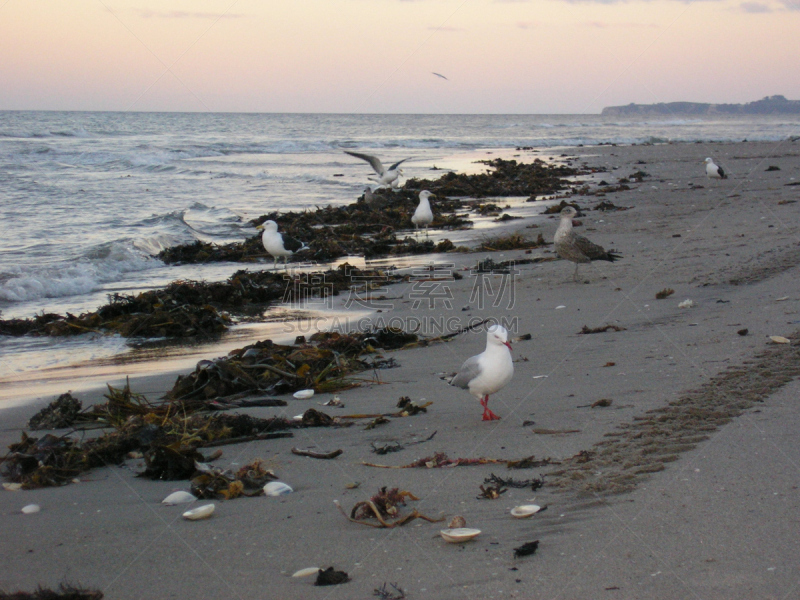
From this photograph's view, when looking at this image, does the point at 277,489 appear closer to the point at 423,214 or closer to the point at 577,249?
the point at 577,249

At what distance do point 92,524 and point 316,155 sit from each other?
37.0m

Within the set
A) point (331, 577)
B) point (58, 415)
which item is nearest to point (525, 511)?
point (331, 577)

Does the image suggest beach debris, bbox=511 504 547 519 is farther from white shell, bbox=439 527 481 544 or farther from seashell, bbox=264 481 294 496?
seashell, bbox=264 481 294 496

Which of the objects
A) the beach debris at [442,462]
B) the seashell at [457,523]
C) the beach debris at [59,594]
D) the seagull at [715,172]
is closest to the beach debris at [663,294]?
the beach debris at [442,462]

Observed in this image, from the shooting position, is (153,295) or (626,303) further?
(153,295)

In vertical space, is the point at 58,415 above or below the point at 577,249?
below

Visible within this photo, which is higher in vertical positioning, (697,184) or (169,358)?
(697,184)

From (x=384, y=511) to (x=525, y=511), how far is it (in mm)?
545

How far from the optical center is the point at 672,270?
7508mm

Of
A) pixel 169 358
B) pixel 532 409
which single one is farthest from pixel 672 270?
pixel 169 358

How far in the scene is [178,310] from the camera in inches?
273

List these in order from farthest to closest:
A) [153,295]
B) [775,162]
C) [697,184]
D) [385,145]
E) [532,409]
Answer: [385,145] → [775,162] → [697,184] → [153,295] → [532,409]

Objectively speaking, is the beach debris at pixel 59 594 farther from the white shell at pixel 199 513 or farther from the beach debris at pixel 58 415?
the beach debris at pixel 58 415

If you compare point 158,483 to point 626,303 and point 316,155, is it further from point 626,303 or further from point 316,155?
point 316,155
